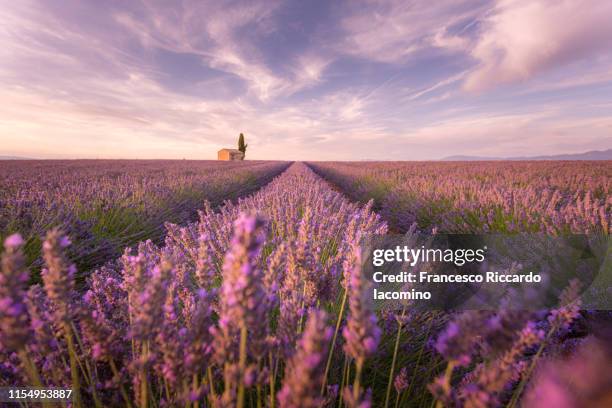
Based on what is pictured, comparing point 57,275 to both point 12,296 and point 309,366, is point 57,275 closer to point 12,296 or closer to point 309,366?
point 12,296

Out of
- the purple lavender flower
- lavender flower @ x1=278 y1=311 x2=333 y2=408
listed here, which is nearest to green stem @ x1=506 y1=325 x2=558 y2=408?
the purple lavender flower

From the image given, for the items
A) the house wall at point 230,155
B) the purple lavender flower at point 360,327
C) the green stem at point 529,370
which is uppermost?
the house wall at point 230,155

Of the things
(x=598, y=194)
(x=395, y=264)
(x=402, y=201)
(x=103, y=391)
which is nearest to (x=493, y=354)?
(x=103, y=391)

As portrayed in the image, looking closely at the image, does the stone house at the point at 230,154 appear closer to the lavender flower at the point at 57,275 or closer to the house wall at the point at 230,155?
the house wall at the point at 230,155

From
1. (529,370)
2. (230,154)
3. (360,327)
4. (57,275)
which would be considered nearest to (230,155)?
(230,154)

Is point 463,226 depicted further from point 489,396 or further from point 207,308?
point 207,308

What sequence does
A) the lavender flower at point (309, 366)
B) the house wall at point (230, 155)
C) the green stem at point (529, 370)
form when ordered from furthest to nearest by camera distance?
1. the house wall at point (230, 155)
2. the green stem at point (529, 370)
3. the lavender flower at point (309, 366)

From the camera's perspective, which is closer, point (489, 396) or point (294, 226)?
point (489, 396)

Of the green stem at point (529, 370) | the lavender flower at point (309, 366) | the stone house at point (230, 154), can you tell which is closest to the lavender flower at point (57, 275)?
the lavender flower at point (309, 366)

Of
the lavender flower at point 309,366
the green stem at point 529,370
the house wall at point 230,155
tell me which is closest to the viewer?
the lavender flower at point 309,366

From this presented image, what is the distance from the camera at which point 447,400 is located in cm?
62

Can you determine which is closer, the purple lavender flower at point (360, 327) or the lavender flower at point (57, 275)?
the purple lavender flower at point (360, 327)

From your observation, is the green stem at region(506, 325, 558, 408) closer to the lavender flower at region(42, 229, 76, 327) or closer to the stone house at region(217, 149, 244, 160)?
the lavender flower at region(42, 229, 76, 327)

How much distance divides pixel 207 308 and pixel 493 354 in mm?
701
